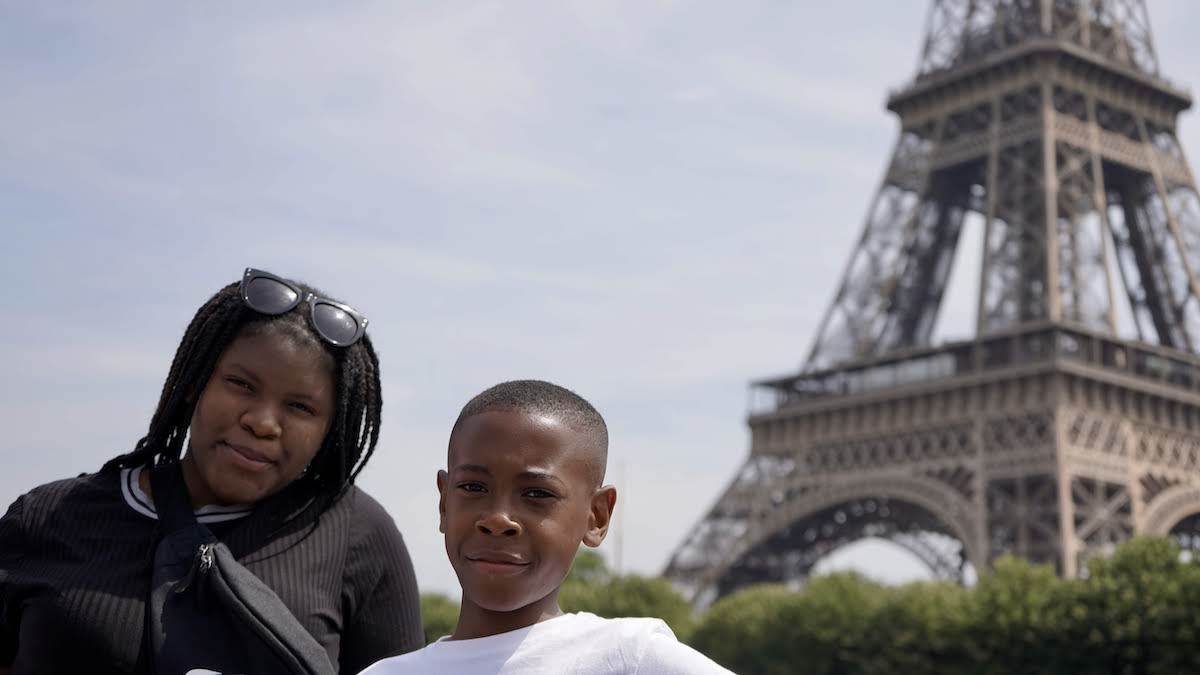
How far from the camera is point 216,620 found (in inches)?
126

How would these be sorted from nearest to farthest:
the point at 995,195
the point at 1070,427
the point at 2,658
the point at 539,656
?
1. the point at 539,656
2. the point at 2,658
3. the point at 1070,427
4. the point at 995,195

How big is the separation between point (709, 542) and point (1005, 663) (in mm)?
13332

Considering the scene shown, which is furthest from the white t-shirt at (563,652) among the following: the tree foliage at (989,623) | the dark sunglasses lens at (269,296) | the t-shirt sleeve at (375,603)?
the tree foliage at (989,623)

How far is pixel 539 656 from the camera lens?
262 cm

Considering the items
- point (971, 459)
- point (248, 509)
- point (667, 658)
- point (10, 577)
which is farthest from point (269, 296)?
point (971, 459)

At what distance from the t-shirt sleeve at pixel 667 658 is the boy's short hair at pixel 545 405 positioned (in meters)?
0.43

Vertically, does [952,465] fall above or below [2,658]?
above

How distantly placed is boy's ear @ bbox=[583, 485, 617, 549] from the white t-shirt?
0.59 ft

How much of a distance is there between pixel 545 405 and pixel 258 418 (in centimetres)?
82

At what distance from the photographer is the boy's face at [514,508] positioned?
271 cm

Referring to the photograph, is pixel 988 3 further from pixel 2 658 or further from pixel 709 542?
pixel 2 658

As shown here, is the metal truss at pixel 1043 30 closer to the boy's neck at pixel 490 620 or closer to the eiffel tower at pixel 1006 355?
the eiffel tower at pixel 1006 355

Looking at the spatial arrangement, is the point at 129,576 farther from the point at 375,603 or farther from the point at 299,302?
the point at 299,302

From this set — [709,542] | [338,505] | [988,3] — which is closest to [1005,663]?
[709,542]
